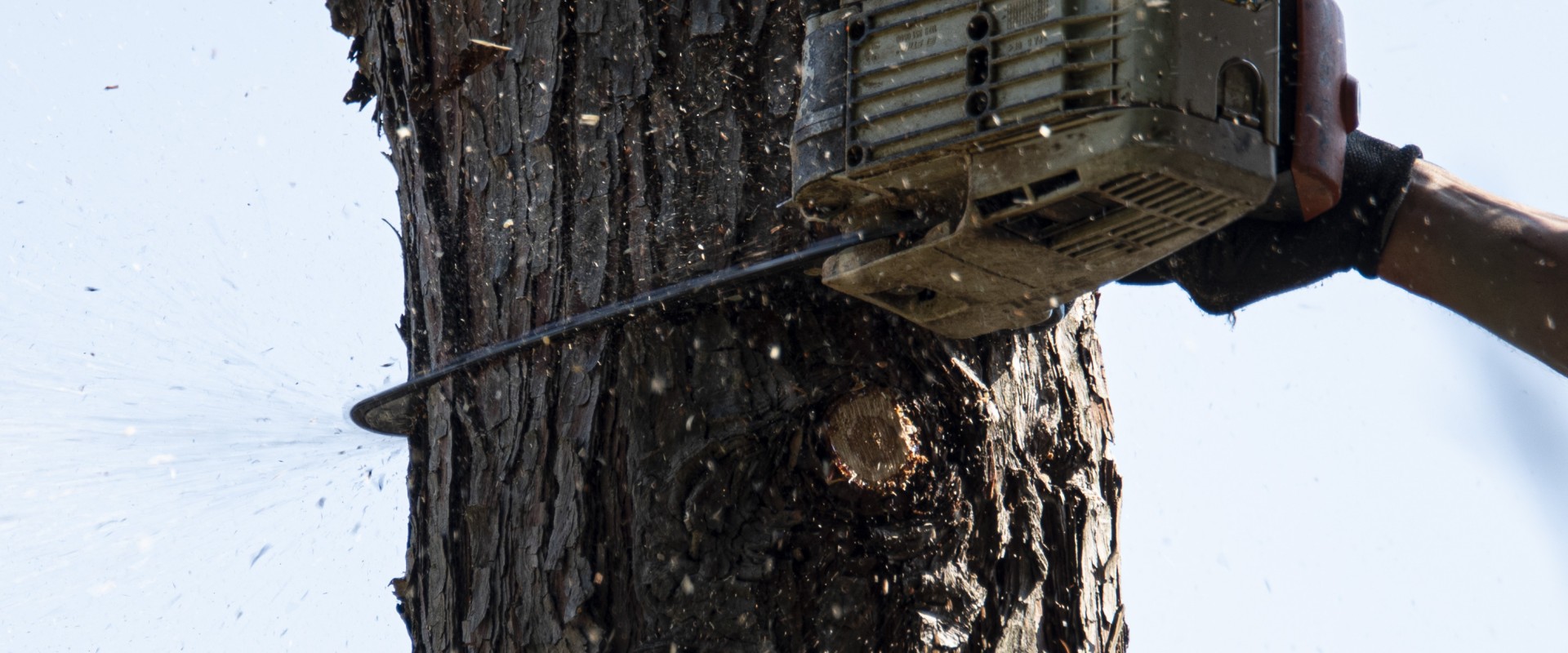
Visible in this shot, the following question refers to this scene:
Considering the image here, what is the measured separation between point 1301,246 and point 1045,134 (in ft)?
1.89

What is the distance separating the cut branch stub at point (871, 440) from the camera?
5.11 ft

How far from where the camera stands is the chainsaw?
4.31 feet

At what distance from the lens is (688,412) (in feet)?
5.18

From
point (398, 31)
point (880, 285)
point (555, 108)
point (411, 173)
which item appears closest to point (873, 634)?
point (880, 285)

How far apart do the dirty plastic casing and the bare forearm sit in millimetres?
287

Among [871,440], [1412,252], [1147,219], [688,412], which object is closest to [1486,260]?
[1412,252]

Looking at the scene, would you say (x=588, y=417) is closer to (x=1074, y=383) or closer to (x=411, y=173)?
(x=411, y=173)

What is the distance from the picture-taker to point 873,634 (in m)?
1.53

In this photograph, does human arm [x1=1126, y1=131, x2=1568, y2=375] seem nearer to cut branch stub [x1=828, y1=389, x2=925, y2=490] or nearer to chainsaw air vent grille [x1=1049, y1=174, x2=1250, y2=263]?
chainsaw air vent grille [x1=1049, y1=174, x2=1250, y2=263]

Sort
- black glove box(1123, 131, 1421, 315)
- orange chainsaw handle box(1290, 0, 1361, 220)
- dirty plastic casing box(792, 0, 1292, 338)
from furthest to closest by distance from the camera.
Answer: black glove box(1123, 131, 1421, 315) → orange chainsaw handle box(1290, 0, 1361, 220) → dirty plastic casing box(792, 0, 1292, 338)

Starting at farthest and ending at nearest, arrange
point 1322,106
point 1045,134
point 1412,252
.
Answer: point 1412,252 < point 1322,106 < point 1045,134

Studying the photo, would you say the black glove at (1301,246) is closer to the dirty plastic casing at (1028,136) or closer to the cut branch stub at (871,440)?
the dirty plastic casing at (1028,136)

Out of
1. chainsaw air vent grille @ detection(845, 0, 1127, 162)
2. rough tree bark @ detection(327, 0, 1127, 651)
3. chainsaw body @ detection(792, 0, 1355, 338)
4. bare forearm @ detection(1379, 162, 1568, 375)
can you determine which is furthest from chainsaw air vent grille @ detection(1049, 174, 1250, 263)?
bare forearm @ detection(1379, 162, 1568, 375)

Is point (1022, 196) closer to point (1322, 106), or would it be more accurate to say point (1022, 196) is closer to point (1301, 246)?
point (1322, 106)
